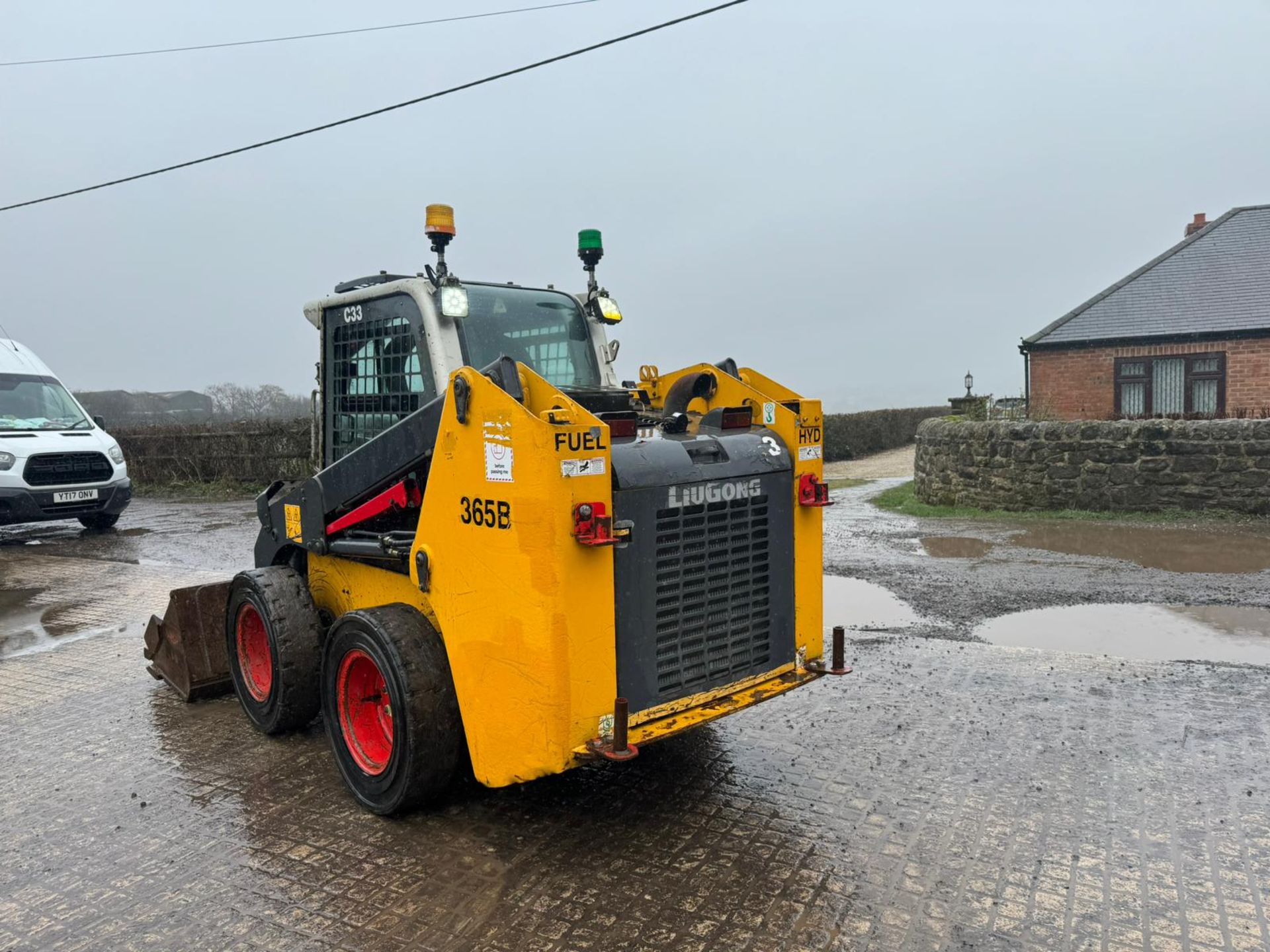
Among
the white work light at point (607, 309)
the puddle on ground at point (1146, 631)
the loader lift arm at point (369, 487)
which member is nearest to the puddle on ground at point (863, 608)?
the puddle on ground at point (1146, 631)

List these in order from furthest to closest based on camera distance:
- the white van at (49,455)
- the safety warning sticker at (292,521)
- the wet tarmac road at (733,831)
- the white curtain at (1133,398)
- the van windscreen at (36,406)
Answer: the white curtain at (1133,398) < the van windscreen at (36,406) < the white van at (49,455) < the safety warning sticker at (292,521) < the wet tarmac road at (733,831)

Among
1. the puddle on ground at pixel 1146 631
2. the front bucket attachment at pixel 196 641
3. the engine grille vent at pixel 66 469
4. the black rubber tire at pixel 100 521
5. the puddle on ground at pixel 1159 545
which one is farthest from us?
the black rubber tire at pixel 100 521

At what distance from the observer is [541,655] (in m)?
3.52

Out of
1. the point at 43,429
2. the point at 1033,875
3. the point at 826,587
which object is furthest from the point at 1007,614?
the point at 43,429

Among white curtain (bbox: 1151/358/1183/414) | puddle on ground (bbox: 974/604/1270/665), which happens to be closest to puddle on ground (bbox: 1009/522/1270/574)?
puddle on ground (bbox: 974/604/1270/665)

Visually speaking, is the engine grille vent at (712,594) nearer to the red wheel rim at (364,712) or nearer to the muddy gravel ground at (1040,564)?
the red wheel rim at (364,712)

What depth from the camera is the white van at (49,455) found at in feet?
41.1

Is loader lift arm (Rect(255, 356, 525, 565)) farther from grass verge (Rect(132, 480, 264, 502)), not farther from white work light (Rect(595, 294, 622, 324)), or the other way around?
grass verge (Rect(132, 480, 264, 502))

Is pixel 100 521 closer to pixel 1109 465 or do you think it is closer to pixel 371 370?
pixel 371 370

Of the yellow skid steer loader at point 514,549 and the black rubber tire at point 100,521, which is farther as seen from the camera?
the black rubber tire at point 100,521

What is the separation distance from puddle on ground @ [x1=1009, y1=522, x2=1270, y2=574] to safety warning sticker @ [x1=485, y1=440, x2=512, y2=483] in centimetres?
819

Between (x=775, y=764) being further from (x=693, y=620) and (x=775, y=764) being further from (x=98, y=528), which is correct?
(x=98, y=528)

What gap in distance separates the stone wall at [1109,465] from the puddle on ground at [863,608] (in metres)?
5.54

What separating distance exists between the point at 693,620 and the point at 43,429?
1284 cm
